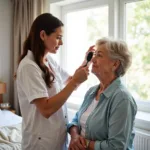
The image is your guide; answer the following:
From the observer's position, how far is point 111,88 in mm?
1343

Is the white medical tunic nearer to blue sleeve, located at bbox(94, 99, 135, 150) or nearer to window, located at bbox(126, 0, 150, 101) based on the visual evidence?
blue sleeve, located at bbox(94, 99, 135, 150)

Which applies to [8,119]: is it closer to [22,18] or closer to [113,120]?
[22,18]

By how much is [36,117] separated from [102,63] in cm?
53

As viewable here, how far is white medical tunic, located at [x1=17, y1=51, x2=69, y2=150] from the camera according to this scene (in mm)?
1266

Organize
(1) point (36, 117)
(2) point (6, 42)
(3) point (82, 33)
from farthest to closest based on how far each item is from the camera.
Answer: (2) point (6, 42)
(3) point (82, 33)
(1) point (36, 117)

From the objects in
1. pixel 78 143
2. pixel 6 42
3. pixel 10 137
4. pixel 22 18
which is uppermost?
pixel 22 18

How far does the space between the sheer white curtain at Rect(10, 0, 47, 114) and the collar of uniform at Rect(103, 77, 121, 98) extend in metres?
1.93

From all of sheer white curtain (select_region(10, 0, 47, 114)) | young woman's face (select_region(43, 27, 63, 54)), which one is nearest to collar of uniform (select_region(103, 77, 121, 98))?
young woman's face (select_region(43, 27, 63, 54))

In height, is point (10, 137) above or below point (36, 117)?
below

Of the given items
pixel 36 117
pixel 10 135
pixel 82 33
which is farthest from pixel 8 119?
pixel 82 33

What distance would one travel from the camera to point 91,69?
1466 mm

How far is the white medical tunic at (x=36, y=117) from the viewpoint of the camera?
4.15 ft

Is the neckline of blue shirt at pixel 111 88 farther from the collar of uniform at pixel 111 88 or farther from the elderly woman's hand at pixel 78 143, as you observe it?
the elderly woman's hand at pixel 78 143

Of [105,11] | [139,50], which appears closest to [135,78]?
[139,50]
